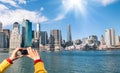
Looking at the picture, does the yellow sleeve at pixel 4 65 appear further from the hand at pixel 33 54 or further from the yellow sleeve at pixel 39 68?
the yellow sleeve at pixel 39 68

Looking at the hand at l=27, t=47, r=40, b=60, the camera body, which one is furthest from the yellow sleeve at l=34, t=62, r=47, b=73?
the camera body

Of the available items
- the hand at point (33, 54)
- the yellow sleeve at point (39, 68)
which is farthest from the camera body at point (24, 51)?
the yellow sleeve at point (39, 68)

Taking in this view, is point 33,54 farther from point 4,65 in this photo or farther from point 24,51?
point 4,65

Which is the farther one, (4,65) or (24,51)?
(24,51)

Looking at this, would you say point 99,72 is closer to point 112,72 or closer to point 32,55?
point 112,72

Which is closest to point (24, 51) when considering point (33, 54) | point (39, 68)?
point (33, 54)

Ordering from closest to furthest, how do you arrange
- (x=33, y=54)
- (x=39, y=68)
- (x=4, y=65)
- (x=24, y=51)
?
(x=39, y=68) → (x=33, y=54) → (x=4, y=65) → (x=24, y=51)

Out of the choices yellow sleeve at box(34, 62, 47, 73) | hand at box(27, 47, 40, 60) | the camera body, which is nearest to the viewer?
yellow sleeve at box(34, 62, 47, 73)

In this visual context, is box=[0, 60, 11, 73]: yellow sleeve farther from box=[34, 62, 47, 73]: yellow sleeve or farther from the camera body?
box=[34, 62, 47, 73]: yellow sleeve

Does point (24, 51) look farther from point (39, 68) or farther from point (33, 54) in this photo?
point (39, 68)

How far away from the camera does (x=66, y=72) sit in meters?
60.5

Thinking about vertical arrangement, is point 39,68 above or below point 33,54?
below

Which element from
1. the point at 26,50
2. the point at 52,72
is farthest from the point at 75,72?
the point at 26,50

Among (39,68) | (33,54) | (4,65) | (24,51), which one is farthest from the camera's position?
(24,51)
